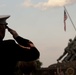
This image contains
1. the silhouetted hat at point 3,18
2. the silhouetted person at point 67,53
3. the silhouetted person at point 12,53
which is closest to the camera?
the silhouetted person at point 12,53

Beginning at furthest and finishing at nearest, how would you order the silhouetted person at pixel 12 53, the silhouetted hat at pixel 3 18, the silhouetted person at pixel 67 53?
the silhouetted person at pixel 67 53, the silhouetted hat at pixel 3 18, the silhouetted person at pixel 12 53

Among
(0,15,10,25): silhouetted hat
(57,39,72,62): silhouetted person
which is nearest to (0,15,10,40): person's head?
(0,15,10,25): silhouetted hat

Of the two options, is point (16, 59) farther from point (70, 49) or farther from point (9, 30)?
point (70, 49)

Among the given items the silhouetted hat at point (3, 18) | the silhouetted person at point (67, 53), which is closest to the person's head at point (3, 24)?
the silhouetted hat at point (3, 18)

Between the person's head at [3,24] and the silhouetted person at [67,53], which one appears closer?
the person's head at [3,24]

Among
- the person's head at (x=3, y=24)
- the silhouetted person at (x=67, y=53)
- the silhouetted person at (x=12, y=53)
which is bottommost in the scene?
the silhouetted person at (x=67, y=53)

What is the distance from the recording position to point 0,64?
3.82 meters

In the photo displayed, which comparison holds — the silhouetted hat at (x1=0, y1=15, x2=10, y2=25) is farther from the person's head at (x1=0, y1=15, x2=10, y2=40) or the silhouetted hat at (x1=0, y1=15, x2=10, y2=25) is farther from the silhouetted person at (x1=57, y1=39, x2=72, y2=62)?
the silhouetted person at (x1=57, y1=39, x2=72, y2=62)

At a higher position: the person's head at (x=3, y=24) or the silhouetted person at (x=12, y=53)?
the person's head at (x=3, y=24)

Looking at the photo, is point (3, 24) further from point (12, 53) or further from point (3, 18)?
point (12, 53)

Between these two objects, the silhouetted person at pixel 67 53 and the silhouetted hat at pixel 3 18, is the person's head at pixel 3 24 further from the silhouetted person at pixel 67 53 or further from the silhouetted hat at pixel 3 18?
the silhouetted person at pixel 67 53

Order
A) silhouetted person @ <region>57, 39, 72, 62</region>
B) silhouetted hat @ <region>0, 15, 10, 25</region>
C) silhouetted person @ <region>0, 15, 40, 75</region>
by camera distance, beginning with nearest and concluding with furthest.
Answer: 1. silhouetted person @ <region>0, 15, 40, 75</region>
2. silhouetted hat @ <region>0, 15, 10, 25</region>
3. silhouetted person @ <region>57, 39, 72, 62</region>

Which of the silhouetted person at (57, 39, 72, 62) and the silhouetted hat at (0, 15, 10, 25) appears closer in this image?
the silhouetted hat at (0, 15, 10, 25)

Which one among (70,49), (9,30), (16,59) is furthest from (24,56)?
(70,49)
